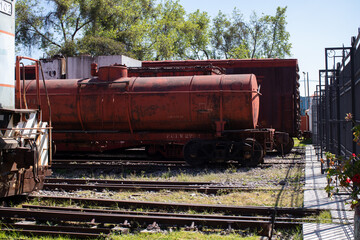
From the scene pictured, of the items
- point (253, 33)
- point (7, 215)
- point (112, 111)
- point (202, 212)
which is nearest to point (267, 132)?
point (112, 111)

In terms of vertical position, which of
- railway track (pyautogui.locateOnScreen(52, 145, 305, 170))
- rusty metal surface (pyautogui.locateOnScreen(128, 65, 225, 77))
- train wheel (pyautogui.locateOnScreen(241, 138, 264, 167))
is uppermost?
rusty metal surface (pyautogui.locateOnScreen(128, 65, 225, 77))

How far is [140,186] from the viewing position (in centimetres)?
921

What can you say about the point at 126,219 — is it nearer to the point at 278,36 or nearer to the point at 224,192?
the point at 224,192

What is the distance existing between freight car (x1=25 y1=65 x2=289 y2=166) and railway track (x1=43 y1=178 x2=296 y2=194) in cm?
304

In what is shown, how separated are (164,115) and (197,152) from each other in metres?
1.65

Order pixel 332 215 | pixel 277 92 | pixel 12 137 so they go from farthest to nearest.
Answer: pixel 277 92
pixel 12 137
pixel 332 215

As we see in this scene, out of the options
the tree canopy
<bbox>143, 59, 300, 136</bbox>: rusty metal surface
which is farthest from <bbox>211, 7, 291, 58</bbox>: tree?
<bbox>143, 59, 300, 136</bbox>: rusty metal surface

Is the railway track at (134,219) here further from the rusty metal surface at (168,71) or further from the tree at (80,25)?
the tree at (80,25)

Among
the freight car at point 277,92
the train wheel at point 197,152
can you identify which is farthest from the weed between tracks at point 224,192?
the freight car at point 277,92

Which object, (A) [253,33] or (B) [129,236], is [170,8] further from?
(B) [129,236]

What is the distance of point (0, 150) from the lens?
6.11 metres

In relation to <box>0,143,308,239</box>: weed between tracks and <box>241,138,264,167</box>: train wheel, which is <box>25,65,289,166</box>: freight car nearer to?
<box>241,138,264,167</box>: train wheel

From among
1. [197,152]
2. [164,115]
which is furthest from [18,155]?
[197,152]

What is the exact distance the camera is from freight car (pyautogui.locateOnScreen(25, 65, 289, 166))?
12305 mm
